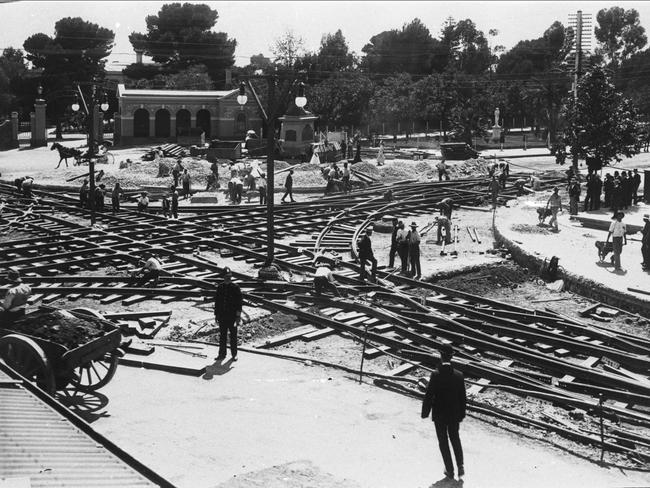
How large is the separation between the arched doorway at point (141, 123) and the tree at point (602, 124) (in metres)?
40.6

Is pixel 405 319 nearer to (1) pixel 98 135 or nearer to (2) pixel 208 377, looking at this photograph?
(2) pixel 208 377

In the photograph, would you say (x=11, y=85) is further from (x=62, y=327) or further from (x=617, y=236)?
(x=62, y=327)

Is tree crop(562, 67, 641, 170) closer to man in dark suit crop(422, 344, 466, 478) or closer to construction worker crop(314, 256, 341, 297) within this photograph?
construction worker crop(314, 256, 341, 297)

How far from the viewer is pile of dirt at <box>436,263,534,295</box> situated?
20.9 m

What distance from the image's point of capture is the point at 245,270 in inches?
867

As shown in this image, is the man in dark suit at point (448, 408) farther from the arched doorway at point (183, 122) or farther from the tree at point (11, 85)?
the tree at point (11, 85)

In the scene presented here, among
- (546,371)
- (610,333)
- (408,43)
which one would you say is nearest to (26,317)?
(546,371)

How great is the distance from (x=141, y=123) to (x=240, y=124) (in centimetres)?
784

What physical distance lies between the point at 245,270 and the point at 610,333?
9607 mm

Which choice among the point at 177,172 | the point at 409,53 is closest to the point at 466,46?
the point at 409,53

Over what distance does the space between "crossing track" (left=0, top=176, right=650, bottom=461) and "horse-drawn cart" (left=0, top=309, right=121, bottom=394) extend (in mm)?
4723

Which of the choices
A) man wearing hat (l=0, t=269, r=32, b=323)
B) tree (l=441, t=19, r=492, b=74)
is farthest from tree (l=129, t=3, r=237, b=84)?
man wearing hat (l=0, t=269, r=32, b=323)

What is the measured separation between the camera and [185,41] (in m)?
95.4

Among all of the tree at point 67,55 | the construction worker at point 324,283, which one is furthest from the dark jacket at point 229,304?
the tree at point 67,55
